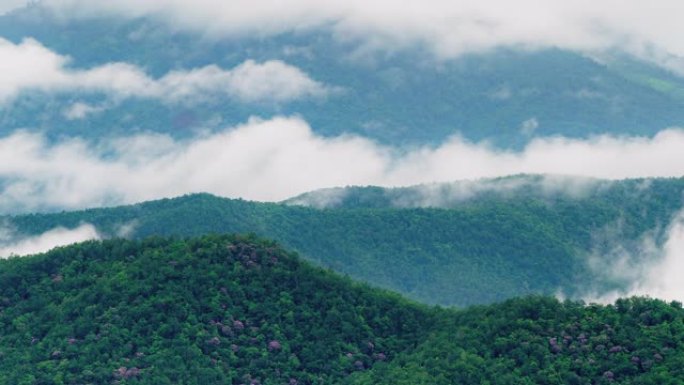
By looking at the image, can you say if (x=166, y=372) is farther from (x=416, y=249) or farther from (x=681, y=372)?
(x=416, y=249)

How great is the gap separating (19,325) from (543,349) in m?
32.7

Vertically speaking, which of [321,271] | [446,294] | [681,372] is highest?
[446,294]

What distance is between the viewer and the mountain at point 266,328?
104 metres

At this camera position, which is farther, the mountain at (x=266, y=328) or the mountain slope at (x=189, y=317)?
the mountain slope at (x=189, y=317)

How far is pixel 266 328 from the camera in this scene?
363ft

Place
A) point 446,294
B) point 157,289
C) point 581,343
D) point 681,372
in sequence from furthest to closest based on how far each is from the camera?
point 446,294, point 157,289, point 581,343, point 681,372

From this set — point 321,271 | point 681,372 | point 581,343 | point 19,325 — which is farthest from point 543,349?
→ point 19,325

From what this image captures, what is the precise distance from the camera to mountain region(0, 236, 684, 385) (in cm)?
10350

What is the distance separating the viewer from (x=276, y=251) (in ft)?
384

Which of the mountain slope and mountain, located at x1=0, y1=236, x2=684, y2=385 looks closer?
mountain, located at x1=0, y1=236, x2=684, y2=385

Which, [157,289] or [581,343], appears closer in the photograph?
[581,343]

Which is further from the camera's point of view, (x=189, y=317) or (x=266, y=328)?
(x=266, y=328)

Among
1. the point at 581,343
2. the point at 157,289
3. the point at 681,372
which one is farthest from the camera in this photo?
the point at 157,289

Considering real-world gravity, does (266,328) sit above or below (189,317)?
below
